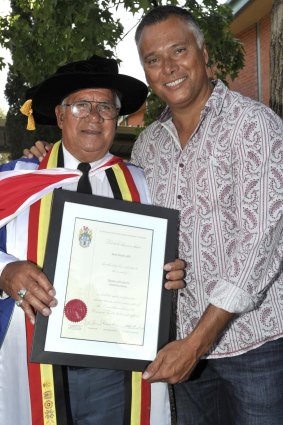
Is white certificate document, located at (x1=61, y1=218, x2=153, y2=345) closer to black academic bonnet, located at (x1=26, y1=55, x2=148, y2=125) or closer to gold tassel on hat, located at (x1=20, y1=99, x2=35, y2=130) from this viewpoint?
black academic bonnet, located at (x1=26, y1=55, x2=148, y2=125)

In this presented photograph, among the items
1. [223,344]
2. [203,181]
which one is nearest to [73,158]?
[203,181]

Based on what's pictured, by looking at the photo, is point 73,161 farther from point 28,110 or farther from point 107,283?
point 107,283

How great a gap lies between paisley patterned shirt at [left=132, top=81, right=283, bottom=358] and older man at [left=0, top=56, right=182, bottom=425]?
0.56 ft

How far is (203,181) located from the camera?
2.74 metres

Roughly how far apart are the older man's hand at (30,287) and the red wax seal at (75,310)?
0.22 ft

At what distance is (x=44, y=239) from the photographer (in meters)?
2.83

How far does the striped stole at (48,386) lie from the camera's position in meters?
2.81

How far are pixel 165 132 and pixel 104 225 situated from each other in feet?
2.34

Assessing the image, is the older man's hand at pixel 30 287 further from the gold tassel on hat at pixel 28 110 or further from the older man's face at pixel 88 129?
the gold tassel on hat at pixel 28 110

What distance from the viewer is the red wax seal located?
2562mm

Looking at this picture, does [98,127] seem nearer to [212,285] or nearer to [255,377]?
[212,285]

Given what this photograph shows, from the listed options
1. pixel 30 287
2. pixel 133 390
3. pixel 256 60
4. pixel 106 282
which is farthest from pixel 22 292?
pixel 256 60

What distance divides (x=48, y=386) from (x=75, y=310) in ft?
1.51

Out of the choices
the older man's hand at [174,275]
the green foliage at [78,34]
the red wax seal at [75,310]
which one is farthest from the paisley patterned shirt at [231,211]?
the green foliage at [78,34]
